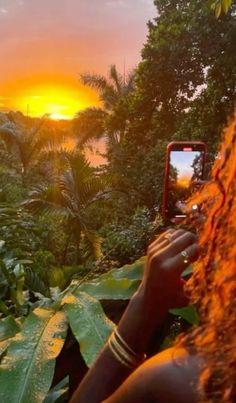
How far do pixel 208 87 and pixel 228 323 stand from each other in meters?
14.6

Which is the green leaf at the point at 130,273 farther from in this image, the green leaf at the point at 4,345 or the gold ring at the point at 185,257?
the gold ring at the point at 185,257

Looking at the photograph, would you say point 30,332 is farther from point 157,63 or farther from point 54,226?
point 157,63

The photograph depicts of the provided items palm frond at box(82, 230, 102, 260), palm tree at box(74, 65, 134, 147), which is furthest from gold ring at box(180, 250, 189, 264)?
palm tree at box(74, 65, 134, 147)

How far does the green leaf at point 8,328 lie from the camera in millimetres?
1742

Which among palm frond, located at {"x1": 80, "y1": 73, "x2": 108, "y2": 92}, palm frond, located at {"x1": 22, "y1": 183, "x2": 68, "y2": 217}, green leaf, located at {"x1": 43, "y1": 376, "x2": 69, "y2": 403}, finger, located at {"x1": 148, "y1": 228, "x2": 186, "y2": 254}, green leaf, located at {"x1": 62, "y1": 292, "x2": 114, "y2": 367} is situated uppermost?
palm frond, located at {"x1": 80, "y1": 73, "x2": 108, "y2": 92}

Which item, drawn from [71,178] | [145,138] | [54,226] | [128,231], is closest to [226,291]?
[128,231]

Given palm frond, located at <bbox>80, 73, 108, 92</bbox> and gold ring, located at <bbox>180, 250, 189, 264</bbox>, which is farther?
palm frond, located at <bbox>80, 73, 108, 92</bbox>

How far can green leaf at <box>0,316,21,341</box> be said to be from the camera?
1742 mm

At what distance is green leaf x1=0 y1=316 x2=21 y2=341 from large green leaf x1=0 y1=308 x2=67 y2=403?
82mm

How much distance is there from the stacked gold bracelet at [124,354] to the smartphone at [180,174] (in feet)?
2.05

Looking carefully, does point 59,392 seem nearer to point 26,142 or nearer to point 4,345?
point 4,345

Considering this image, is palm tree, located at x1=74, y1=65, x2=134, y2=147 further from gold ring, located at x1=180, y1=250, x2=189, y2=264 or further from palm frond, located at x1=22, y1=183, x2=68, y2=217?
gold ring, located at x1=180, y1=250, x2=189, y2=264

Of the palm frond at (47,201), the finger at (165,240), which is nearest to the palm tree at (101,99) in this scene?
the palm frond at (47,201)

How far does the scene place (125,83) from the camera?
21344 millimetres
